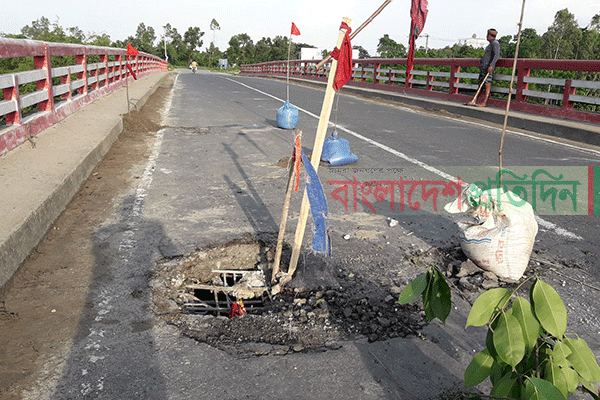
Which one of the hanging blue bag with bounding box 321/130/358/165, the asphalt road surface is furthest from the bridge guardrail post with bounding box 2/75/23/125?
the hanging blue bag with bounding box 321/130/358/165

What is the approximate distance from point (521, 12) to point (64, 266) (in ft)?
10.8

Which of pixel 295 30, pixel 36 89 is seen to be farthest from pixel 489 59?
pixel 36 89

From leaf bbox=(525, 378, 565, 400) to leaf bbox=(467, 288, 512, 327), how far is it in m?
0.20

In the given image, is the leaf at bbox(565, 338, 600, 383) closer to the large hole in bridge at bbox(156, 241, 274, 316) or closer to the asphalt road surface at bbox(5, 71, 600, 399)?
the asphalt road surface at bbox(5, 71, 600, 399)

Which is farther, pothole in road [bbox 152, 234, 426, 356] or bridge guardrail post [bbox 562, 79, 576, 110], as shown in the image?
bridge guardrail post [bbox 562, 79, 576, 110]

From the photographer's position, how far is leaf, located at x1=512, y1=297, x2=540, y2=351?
136 centimetres

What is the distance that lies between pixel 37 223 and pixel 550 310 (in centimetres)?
380

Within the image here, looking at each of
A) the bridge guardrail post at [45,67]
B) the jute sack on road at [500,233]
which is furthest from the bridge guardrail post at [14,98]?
the jute sack on road at [500,233]

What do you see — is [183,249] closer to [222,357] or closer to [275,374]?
[222,357]

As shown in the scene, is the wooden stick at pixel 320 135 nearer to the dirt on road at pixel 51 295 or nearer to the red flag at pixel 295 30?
the dirt on road at pixel 51 295

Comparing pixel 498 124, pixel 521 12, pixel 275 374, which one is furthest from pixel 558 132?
pixel 275 374

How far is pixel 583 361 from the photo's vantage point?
4.52ft

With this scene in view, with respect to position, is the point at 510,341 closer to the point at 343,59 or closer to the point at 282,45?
the point at 343,59

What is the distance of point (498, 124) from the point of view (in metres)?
11.4
